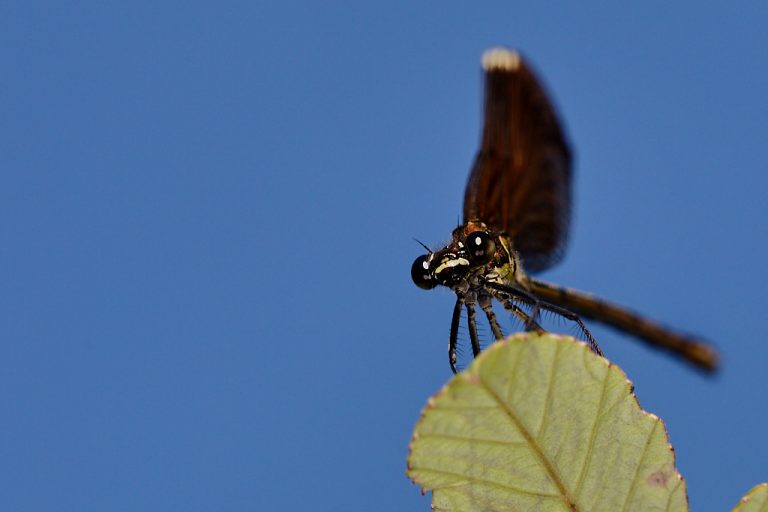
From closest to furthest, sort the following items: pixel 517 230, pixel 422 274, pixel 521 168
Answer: pixel 422 274 < pixel 517 230 < pixel 521 168

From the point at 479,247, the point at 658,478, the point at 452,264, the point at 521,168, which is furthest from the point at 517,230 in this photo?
the point at 658,478

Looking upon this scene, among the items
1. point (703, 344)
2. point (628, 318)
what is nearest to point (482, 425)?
point (703, 344)

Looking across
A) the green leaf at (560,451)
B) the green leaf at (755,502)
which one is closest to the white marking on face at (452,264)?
the green leaf at (560,451)

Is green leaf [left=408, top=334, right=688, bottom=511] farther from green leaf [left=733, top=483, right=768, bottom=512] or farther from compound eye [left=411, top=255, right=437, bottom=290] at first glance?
compound eye [left=411, top=255, right=437, bottom=290]

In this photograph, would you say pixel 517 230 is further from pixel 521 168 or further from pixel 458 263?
pixel 458 263

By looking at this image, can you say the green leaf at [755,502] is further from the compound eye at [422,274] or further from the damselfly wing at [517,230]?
the compound eye at [422,274]

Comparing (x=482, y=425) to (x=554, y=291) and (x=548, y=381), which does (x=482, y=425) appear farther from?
(x=554, y=291)
